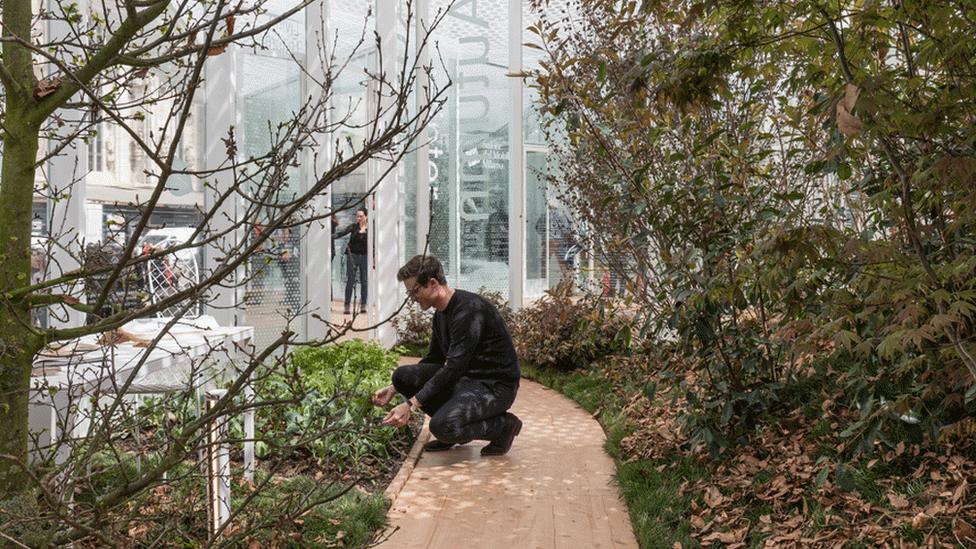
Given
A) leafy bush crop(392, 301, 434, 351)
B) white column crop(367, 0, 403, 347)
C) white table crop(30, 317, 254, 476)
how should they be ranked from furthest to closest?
leafy bush crop(392, 301, 434, 351) → white column crop(367, 0, 403, 347) → white table crop(30, 317, 254, 476)

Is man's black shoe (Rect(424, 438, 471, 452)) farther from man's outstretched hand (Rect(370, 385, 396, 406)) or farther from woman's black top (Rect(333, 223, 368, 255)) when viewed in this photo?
woman's black top (Rect(333, 223, 368, 255))

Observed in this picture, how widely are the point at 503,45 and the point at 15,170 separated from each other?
9544 mm

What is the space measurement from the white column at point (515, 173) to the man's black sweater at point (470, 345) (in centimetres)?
526

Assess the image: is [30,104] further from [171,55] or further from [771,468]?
[771,468]

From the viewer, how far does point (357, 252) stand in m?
9.85

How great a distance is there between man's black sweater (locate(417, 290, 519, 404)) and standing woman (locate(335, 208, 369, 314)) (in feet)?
14.4

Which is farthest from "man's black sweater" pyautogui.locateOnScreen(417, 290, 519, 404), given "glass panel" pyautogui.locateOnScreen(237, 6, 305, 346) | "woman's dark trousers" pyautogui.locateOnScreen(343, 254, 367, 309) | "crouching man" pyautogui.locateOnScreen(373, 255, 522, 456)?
"woman's dark trousers" pyautogui.locateOnScreen(343, 254, 367, 309)

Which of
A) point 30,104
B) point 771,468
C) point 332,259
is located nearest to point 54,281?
point 30,104

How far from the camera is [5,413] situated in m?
1.70

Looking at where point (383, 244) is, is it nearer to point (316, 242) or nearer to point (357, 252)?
point (357, 252)

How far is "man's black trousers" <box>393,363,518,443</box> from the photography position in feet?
16.6

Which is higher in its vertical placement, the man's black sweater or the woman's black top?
the woman's black top

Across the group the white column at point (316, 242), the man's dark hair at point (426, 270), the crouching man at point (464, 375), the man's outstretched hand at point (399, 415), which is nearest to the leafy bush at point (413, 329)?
the white column at point (316, 242)

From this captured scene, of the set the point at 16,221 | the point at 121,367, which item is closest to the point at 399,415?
the point at 121,367
